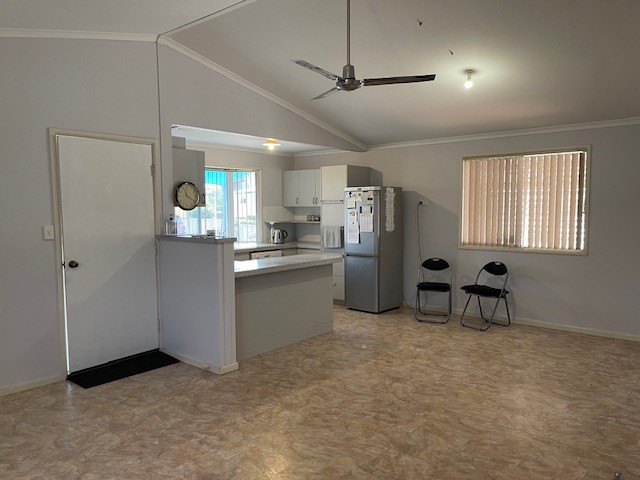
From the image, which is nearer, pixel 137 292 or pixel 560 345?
pixel 137 292

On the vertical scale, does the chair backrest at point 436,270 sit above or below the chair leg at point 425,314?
above

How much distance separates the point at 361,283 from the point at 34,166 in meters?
3.95

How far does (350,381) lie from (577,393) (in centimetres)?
172

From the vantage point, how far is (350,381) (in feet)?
11.9

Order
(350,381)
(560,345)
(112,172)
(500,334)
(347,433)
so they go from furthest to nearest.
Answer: (500,334) < (560,345) < (112,172) < (350,381) < (347,433)

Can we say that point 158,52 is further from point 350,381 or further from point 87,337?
point 350,381

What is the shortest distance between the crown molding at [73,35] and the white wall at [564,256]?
12.0 feet

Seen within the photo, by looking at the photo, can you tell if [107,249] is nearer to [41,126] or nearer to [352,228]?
[41,126]

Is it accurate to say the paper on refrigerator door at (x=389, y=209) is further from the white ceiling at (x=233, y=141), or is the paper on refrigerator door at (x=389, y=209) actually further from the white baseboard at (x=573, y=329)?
the white baseboard at (x=573, y=329)

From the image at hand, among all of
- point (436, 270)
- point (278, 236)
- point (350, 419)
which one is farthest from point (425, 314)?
point (350, 419)

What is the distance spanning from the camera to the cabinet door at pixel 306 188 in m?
7.01

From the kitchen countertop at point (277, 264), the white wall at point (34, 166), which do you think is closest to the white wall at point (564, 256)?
the kitchen countertop at point (277, 264)

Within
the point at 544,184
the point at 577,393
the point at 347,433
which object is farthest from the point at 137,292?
the point at 544,184

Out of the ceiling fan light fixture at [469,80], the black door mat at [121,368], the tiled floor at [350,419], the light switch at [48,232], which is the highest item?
Result: the ceiling fan light fixture at [469,80]
